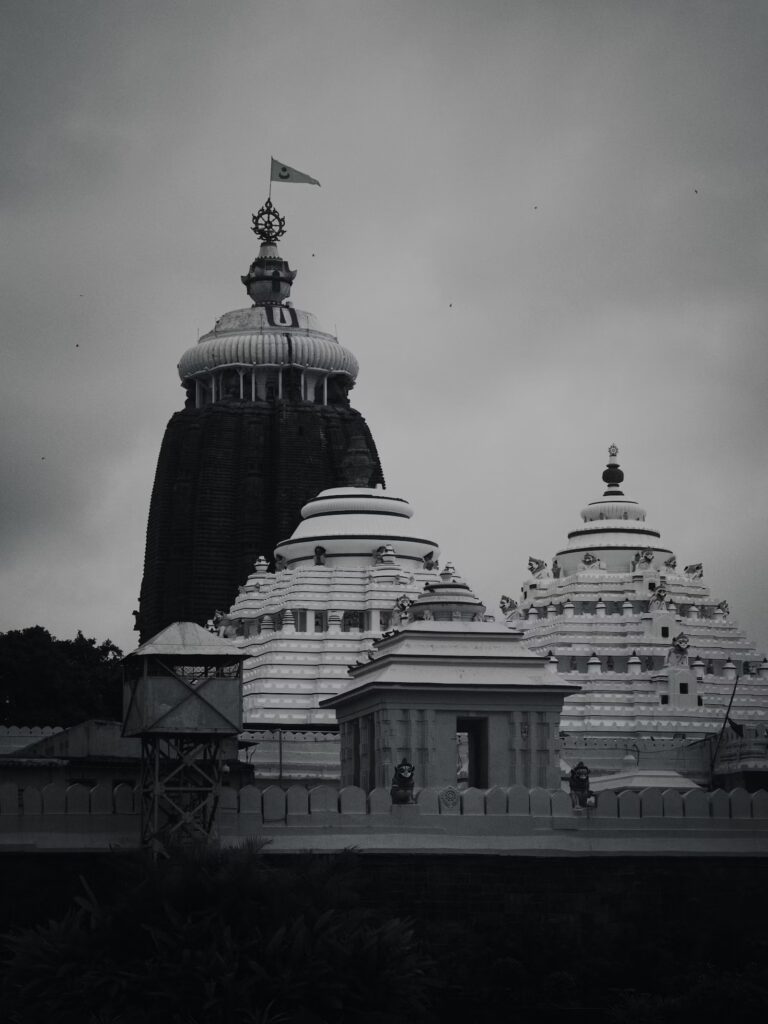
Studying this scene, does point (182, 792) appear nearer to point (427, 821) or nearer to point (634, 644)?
point (427, 821)

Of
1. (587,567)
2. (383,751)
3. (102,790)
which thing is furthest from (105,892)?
(587,567)

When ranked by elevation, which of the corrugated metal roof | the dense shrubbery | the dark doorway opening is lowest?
the dense shrubbery

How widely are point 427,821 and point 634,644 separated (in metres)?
55.4

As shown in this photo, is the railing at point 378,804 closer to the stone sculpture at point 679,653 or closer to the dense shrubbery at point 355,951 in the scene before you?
the dense shrubbery at point 355,951

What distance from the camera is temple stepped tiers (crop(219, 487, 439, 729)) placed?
93875 millimetres

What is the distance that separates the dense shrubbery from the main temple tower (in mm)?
69527

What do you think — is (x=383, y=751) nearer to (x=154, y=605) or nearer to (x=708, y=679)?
(x=708, y=679)

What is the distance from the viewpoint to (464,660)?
213ft

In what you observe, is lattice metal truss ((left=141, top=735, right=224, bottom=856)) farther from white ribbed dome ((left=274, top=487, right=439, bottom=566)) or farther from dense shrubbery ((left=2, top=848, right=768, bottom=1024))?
white ribbed dome ((left=274, top=487, right=439, bottom=566))

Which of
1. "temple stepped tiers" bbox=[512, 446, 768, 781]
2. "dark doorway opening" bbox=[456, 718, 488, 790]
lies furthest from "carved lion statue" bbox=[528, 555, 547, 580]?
"dark doorway opening" bbox=[456, 718, 488, 790]

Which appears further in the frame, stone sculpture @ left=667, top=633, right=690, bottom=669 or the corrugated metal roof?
stone sculpture @ left=667, top=633, right=690, bottom=669

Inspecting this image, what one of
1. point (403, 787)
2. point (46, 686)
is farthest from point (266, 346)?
A: point (403, 787)

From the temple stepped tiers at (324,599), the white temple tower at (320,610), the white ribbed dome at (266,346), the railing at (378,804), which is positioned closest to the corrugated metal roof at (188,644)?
the railing at (378,804)

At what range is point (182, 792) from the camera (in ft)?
162
